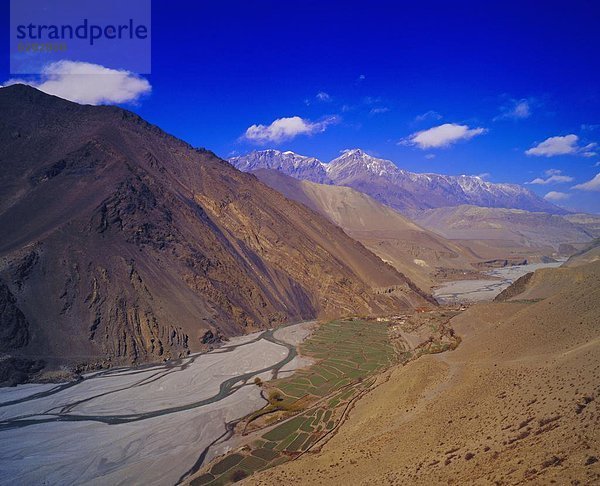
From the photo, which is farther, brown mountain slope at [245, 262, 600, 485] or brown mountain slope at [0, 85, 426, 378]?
brown mountain slope at [0, 85, 426, 378]

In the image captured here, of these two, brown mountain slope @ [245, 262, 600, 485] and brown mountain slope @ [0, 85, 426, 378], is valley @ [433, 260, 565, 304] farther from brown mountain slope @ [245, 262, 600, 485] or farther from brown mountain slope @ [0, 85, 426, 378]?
brown mountain slope @ [245, 262, 600, 485]

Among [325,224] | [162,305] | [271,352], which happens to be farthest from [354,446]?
[325,224]

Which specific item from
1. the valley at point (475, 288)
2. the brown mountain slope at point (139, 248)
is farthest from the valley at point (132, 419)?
the valley at point (475, 288)

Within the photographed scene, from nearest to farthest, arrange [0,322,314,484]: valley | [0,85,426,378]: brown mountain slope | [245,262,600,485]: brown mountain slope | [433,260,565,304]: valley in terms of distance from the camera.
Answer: [245,262,600,485]: brown mountain slope
[0,322,314,484]: valley
[0,85,426,378]: brown mountain slope
[433,260,565,304]: valley

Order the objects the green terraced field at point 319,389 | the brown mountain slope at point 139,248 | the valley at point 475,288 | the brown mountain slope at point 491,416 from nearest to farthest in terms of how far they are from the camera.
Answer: the brown mountain slope at point 491,416 < the green terraced field at point 319,389 < the brown mountain slope at point 139,248 < the valley at point 475,288

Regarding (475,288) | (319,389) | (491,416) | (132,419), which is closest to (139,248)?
(132,419)

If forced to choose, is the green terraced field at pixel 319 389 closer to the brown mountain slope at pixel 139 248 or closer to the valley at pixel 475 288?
the brown mountain slope at pixel 139 248

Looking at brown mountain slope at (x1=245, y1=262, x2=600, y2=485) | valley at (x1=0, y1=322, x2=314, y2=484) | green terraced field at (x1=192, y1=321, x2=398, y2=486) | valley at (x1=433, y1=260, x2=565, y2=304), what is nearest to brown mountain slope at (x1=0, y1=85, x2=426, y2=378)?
valley at (x1=0, y1=322, x2=314, y2=484)
